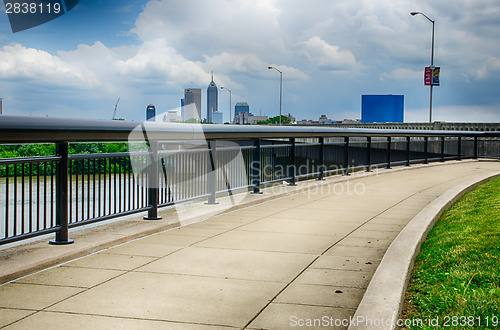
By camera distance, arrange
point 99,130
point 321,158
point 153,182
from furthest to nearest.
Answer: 1. point 321,158
2. point 153,182
3. point 99,130

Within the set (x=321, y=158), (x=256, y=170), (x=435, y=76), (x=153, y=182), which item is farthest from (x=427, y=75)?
(x=153, y=182)

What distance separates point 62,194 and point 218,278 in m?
2.25

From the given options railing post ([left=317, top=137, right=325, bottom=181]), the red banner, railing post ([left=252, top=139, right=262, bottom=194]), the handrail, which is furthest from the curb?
the red banner

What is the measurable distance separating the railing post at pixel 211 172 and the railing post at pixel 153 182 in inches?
71.9

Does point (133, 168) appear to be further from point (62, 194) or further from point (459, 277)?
point (459, 277)


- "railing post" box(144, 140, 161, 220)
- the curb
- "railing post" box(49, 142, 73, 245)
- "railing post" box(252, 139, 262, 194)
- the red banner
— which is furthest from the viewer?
the red banner

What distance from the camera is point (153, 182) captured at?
8.52 m

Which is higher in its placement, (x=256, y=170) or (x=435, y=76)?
(x=435, y=76)

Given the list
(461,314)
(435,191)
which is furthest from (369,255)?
(435,191)

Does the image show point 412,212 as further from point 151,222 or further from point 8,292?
point 8,292

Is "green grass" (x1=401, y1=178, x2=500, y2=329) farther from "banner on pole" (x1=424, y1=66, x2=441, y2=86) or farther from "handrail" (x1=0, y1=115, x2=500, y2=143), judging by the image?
"banner on pole" (x1=424, y1=66, x2=441, y2=86)

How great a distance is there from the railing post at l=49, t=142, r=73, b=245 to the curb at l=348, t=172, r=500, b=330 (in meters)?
3.50

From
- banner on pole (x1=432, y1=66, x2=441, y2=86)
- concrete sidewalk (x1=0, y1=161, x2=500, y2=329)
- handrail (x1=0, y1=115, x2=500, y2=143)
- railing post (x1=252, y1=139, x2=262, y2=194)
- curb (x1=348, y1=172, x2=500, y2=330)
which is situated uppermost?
banner on pole (x1=432, y1=66, x2=441, y2=86)

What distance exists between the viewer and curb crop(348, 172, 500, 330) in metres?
4.27
